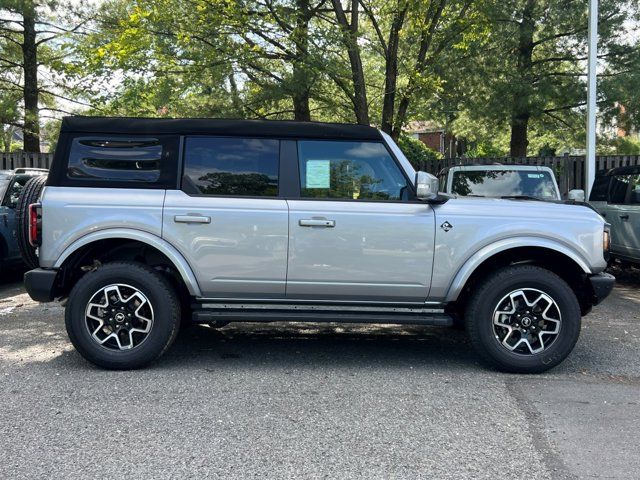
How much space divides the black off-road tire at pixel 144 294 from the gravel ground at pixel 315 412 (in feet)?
0.47

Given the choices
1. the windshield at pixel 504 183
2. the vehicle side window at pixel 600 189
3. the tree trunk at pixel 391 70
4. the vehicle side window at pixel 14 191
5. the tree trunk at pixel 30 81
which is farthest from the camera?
the tree trunk at pixel 30 81

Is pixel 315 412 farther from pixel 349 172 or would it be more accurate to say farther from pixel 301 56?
pixel 301 56

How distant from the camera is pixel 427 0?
32.9ft

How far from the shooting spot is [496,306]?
4.77m

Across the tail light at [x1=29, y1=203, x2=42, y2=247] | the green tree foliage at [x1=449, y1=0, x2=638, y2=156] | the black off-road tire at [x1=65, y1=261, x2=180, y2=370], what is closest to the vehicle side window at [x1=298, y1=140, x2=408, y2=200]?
the black off-road tire at [x1=65, y1=261, x2=180, y2=370]

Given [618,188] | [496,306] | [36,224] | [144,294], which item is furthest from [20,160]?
[496,306]

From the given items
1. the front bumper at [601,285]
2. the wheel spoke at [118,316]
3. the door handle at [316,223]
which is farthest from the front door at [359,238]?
the front bumper at [601,285]

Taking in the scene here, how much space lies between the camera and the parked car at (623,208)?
8.47 meters

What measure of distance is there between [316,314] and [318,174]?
1.17m

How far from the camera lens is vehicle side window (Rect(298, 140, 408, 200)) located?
16.2ft

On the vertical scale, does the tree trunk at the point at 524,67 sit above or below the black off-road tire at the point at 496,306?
above

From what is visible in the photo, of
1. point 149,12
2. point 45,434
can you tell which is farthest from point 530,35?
point 45,434

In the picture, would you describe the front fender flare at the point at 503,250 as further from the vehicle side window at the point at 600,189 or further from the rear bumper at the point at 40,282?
the vehicle side window at the point at 600,189

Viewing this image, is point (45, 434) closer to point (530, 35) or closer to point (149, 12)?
point (149, 12)
